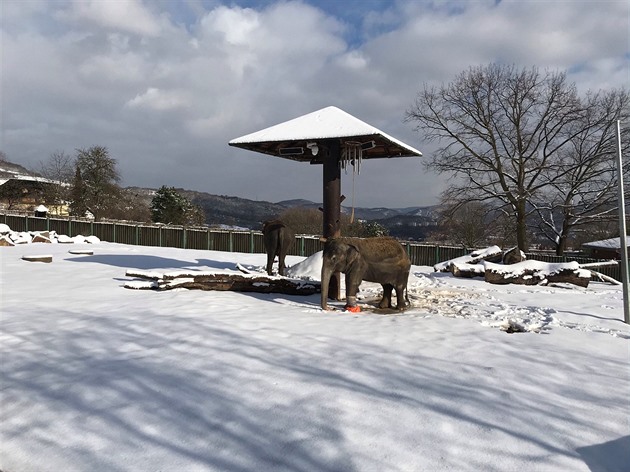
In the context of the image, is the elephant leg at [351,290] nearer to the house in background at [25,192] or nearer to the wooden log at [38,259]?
the wooden log at [38,259]

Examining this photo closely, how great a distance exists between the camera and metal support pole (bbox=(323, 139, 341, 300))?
367 inches

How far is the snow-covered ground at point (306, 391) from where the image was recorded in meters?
2.63

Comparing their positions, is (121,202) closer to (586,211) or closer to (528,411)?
(586,211)

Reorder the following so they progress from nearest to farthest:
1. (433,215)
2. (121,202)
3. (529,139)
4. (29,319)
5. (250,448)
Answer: (250,448) → (29,319) → (529,139) → (433,215) → (121,202)

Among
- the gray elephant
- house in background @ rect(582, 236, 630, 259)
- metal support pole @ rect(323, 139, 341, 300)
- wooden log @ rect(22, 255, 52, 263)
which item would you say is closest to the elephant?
metal support pole @ rect(323, 139, 341, 300)

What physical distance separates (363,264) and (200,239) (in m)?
21.1

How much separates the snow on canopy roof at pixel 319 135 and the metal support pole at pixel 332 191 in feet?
0.84

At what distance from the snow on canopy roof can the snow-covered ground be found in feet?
12.4

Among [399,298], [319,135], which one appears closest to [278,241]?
[319,135]

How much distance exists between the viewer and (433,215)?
27906 millimetres

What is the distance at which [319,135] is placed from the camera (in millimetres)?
8812

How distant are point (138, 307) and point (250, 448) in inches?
183

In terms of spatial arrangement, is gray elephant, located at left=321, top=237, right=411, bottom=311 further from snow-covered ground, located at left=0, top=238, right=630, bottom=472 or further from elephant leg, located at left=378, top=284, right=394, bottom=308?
snow-covered ground, located at left=0, top=238, right=630, bottom=472

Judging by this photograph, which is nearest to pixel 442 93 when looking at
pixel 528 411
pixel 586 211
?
pixel 586 211
